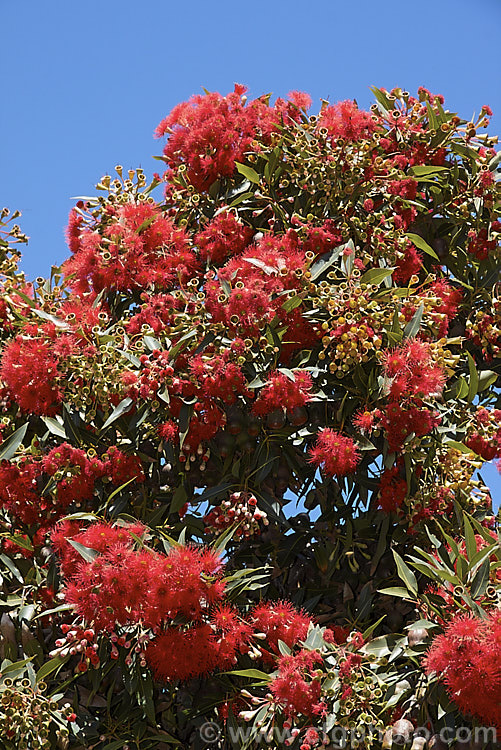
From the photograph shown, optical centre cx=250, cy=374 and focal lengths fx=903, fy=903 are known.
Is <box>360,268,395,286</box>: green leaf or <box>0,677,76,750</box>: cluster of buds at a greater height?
<box>360,268,395,286</box>: green leaf

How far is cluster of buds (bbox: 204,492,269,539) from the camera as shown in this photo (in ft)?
12.3

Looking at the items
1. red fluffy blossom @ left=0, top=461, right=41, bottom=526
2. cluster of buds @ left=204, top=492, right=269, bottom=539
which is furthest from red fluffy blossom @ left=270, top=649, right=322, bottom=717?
red fluffy blossom @ left=0, top=461, right=41, bottom=526

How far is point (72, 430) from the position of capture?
159 inches

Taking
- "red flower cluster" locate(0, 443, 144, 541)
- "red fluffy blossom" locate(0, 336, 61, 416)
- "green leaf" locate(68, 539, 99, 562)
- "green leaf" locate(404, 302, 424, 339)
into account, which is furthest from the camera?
"red fluffy blossom" locate(0, 336, 61, 416)

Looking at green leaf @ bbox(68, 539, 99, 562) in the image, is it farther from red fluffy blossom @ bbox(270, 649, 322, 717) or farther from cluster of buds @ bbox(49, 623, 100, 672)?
red fluffy blossom @ bbox(270, 649, 322, 717)

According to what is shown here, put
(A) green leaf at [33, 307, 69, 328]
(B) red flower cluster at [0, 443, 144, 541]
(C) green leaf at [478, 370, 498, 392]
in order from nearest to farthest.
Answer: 1. (B) red flower cluster at [0, 443, 144, 541]
2. (A) green leaf at [33, 307, 69, 328]
3. (C) green leaf at [478, 370, 498, 392]

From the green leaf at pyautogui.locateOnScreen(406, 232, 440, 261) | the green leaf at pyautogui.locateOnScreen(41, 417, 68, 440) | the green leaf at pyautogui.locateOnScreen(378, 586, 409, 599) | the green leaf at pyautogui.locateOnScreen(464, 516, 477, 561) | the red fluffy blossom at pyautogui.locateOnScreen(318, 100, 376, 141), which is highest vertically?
the red fluffy blossom at pyautogui.locateOnScreen(318, 100, 376, 141)

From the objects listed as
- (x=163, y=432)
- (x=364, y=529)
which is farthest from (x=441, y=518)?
(x=163, y=432)

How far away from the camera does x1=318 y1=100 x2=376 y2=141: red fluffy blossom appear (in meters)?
4.38

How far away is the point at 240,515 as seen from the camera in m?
3.76

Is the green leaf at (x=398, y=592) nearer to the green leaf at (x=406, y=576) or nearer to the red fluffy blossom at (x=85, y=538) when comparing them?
the green leaf at (x=406, y=576)

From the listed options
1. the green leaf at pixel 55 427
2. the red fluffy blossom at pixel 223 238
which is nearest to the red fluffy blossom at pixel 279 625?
the green leaf at pixel 55 427

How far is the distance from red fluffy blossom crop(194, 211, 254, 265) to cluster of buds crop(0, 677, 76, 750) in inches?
85.8

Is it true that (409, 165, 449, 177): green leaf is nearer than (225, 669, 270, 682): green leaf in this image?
No
